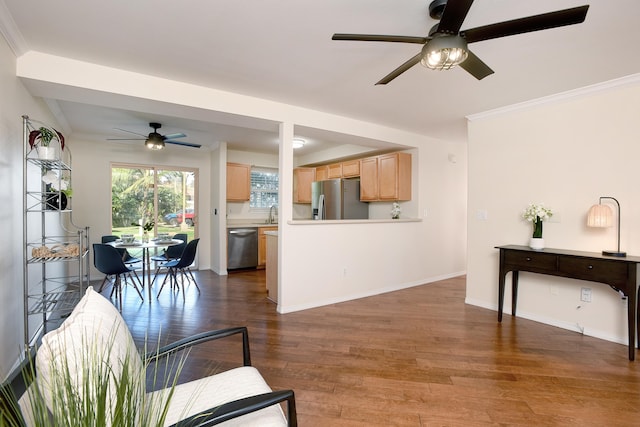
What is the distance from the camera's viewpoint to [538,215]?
327cm

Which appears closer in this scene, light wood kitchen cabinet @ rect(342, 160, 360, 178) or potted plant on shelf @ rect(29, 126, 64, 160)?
potted plant on shelf @ rect(29, 126, 64, 160)

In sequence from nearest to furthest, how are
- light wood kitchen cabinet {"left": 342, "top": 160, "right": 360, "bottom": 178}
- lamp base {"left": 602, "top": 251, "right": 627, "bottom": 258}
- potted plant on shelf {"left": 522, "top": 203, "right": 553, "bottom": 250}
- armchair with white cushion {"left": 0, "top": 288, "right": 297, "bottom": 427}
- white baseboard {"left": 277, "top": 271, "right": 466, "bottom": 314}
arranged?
armchair with white cushion {"left": 0, "top": 288, "right": 297, "bottom": 427} < lamp base {"left": 602, "top": 251, "right": 627, "bottom": 258} < potted plant on shelf {"left": 522, "top": 203, "right": 553, "bottom": 250} < white baseboard {"left": 277, "top": 271, "right": 466, "bottom": 314} < light wood kitchen cabinet {"left": 342, "top": 160, "right": 360, "bottom": 178}

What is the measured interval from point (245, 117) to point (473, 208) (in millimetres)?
3121

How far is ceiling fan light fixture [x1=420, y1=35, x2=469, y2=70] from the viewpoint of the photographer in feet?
5.57

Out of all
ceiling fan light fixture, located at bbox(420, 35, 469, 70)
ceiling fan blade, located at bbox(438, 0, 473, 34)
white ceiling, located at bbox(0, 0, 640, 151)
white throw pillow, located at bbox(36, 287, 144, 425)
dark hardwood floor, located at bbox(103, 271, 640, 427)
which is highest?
white ceiling, located at bbox(0, 0, 640, 151)

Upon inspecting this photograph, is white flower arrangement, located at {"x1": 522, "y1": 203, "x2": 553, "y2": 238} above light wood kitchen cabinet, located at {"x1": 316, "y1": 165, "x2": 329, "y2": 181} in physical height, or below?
below

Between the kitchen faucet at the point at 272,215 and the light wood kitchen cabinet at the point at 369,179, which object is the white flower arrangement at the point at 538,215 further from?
the kitchen faucet at the point at 272,215

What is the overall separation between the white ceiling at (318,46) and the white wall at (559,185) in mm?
310

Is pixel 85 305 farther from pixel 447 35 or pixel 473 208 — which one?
pixel 473 208

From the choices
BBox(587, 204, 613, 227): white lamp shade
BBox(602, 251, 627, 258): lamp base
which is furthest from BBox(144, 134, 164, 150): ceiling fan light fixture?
BBox(602, 251, 627, 258): lamp base

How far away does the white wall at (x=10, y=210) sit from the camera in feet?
6.77

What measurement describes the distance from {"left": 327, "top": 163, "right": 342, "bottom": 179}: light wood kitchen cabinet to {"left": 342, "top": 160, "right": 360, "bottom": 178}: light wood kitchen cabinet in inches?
5.1

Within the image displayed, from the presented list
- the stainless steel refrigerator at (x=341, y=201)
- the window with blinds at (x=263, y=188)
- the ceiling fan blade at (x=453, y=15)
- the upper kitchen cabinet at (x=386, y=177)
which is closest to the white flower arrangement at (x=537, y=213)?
the upper kitchen cabinet at (x=386, y=177)

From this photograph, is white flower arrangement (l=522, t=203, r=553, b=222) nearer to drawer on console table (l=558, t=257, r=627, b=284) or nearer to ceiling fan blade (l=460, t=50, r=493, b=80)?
drawer on console table (l=558, t=257, r=627, b=284)
